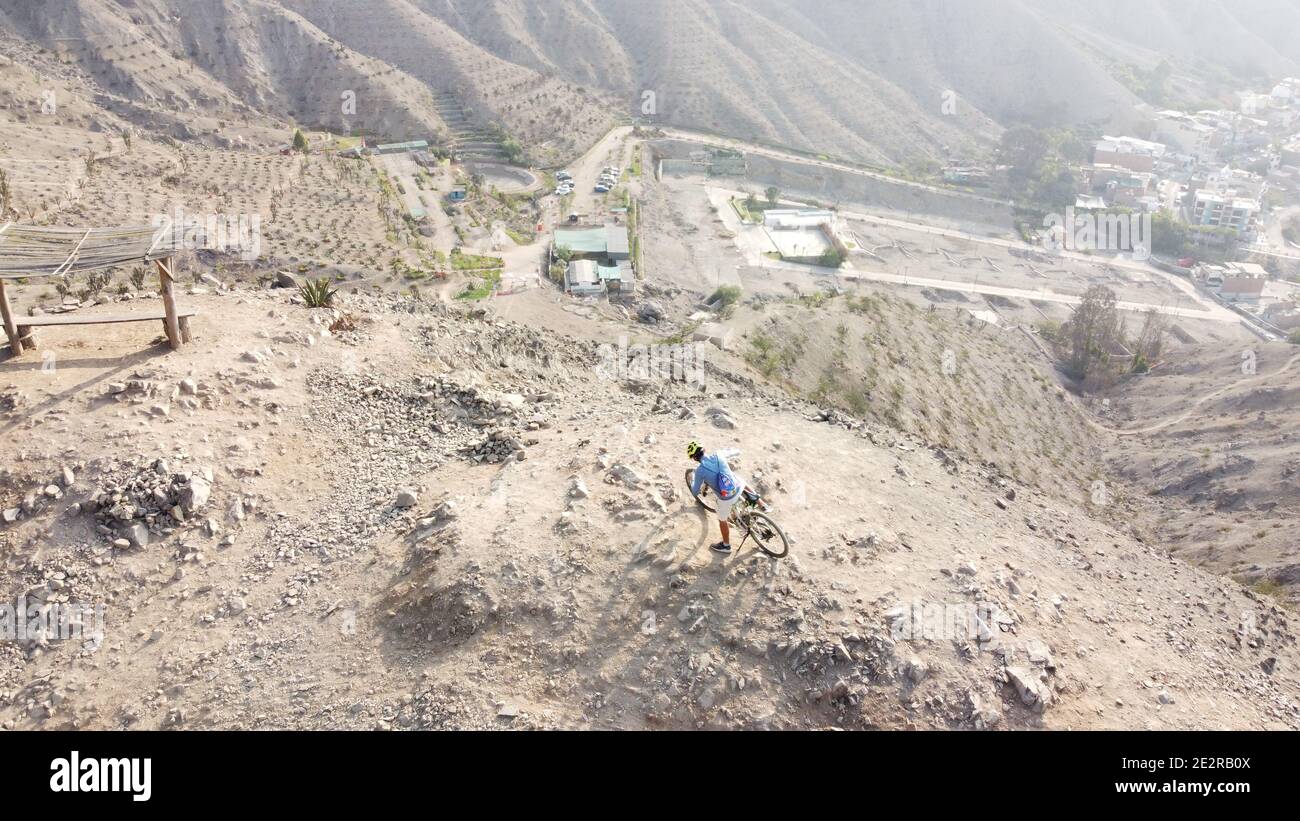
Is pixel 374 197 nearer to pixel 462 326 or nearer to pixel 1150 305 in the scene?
pixel 462 326

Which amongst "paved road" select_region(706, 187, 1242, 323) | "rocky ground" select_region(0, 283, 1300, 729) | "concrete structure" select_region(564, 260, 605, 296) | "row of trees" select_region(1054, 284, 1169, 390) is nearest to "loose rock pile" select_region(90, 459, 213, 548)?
"rocky ground" select_region(0, 283, 1300, 729)

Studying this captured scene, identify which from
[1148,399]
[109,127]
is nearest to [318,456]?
[1148,399]

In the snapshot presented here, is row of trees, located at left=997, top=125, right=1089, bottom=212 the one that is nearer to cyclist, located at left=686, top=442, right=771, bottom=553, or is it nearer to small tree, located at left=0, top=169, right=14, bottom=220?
cyclist, located at left=686, top=442, right=771, bottom=553

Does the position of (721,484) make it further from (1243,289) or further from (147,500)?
(1243,289)

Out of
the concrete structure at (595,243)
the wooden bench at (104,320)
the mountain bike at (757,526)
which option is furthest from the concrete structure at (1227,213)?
the wooden bench at (104,320)

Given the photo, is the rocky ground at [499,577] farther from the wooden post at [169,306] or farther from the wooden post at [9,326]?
the wooden post at [169,306]

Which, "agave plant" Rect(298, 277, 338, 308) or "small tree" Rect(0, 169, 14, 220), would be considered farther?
"small tree" Rect(0, 169, 14, 220)
